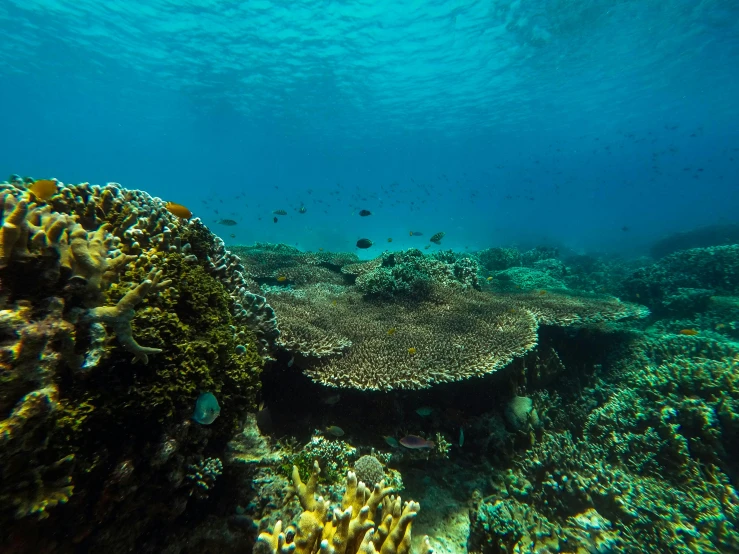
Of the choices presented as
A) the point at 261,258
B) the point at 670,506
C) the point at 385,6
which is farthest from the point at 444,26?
the point at 670,506

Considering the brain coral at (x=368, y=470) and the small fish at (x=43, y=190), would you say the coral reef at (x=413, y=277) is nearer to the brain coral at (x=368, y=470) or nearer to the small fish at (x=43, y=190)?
the brain coral at (x=368, y=470)

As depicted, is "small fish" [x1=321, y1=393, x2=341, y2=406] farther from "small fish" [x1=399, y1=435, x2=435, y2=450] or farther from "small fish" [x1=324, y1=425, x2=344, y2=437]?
"small fish" [x1=399, y1=435, x2=435, y2=450]

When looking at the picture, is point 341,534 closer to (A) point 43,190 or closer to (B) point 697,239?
(A) point 43,190

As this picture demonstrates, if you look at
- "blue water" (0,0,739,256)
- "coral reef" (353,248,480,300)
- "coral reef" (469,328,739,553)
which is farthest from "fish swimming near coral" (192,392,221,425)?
"blue water" (0,0,739,256)

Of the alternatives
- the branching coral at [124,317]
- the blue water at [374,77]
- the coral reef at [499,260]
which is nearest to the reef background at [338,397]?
the branching coral at [124,317]

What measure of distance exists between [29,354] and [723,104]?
7667 centimetres

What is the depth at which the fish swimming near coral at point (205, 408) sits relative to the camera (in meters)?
2.83

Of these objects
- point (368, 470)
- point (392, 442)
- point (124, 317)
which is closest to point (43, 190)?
point (124, 317)

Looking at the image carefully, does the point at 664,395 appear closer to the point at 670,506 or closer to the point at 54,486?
the point at 670,506

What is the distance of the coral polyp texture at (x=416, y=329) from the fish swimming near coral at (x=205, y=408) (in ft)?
7.80

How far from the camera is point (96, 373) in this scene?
7.74ft

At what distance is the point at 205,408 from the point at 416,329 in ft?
15.6

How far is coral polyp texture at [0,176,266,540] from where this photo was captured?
1892 mm

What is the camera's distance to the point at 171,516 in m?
2.83
